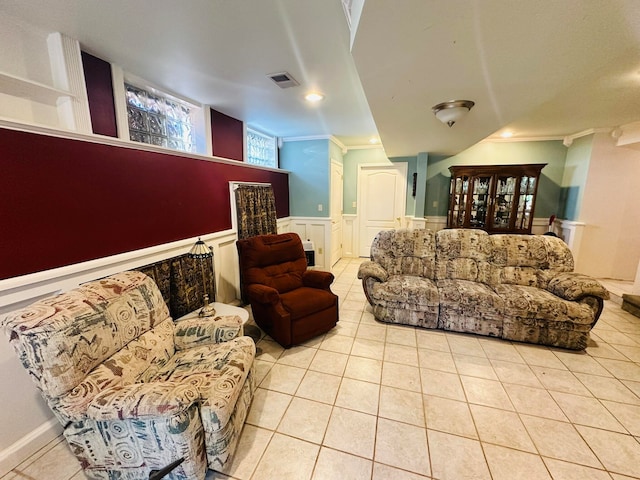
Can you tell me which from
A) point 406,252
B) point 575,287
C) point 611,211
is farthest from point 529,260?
point 611,211

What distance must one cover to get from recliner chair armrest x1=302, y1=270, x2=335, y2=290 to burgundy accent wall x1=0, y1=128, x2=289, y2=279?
130cm

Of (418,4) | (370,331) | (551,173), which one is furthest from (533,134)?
(418,4)

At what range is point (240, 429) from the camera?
1.55 meters

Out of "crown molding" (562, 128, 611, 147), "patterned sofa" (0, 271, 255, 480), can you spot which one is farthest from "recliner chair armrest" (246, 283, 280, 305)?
"crown molding" (562, 128, 611, 147)

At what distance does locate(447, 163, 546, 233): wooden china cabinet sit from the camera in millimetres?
4352

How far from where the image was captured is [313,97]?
264cm

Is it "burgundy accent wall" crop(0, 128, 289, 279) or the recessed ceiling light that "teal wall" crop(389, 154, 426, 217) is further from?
"burgundy accent wall" crop(0, 128, 289, 279)

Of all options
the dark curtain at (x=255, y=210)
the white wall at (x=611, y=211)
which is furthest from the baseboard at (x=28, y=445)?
the white wall at (x=611, y=211)

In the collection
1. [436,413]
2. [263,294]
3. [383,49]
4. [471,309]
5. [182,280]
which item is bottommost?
[436,413]

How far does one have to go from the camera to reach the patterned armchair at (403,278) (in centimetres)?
281

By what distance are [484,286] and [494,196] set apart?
2342mm

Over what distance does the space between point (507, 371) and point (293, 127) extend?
384cm

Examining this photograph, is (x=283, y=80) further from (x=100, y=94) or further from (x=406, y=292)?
(x=406, y=292)

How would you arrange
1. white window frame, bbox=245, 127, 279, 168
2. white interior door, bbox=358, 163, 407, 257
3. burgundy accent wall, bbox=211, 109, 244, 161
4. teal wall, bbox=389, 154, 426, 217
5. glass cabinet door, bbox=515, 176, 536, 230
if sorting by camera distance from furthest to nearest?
1. white interior door, bbox=358, 163, 407, 257
2. teal wall, bbox=389, 154, 426, 217
3. glass cabinet door, bbox=515, 176, 536, 230
4. white window frame, bbox=245, 127, 279, 168
5. burgundy accent wall, bbox=211, 109, 244, 161
